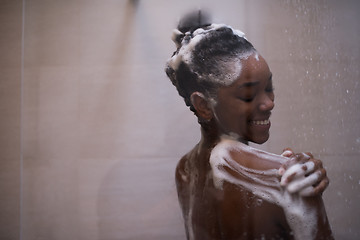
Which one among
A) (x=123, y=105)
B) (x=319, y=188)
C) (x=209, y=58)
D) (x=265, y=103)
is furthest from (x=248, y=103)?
(x=123, y=105)

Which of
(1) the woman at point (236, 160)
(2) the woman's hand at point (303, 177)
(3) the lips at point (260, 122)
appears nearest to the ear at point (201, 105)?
(1) the woman at point (236, 160)

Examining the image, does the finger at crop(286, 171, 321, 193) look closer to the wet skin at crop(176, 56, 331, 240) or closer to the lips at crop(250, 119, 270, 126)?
the wet skin at crop(176, 56, 331, 240)

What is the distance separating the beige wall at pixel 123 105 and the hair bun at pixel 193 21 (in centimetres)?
3

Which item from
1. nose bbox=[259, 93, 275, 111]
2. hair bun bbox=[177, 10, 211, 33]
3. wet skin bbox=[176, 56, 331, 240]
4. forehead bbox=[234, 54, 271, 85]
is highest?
hair bun bbox=[177, 10, 211, 33]

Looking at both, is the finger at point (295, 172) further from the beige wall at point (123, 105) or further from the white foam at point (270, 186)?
the beige wall at point (123, 105)

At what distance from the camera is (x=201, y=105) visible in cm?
90

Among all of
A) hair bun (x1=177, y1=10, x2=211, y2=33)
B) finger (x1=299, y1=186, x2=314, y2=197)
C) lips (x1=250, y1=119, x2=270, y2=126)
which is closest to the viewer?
finger (x1=299, y1=186, x2=314, y2=197)

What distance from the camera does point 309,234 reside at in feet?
2.54

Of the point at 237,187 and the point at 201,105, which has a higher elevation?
the point at 201,105

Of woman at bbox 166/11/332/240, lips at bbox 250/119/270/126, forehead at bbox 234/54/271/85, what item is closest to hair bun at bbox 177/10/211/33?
woman at bbox 166/11/332/240

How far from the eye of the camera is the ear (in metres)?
0.89

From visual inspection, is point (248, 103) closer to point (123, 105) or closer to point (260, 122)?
point (260, 122)

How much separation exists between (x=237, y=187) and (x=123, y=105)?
0.46 m

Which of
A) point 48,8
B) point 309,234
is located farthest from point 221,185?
point 48,8
